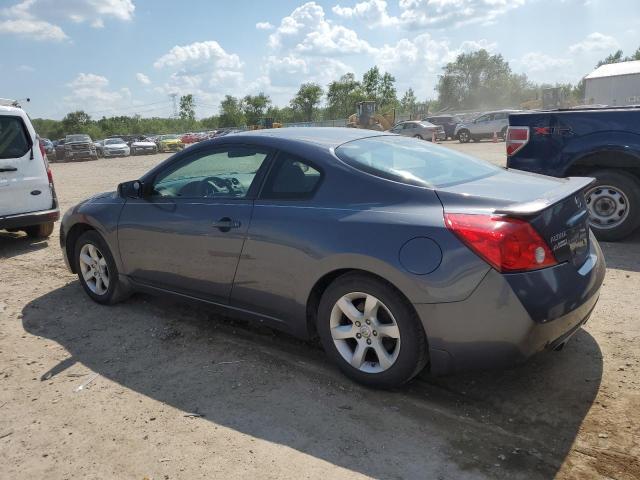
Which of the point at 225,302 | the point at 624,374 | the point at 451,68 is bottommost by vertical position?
the point at 624,374

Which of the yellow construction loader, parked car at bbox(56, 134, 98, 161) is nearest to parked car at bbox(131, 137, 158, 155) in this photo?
parked car at bbox(56, 134, 98, 161)

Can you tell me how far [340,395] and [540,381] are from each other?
122cm

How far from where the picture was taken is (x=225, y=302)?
3.74 metres

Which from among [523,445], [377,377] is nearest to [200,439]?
[377,377]

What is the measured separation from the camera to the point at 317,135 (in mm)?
3691

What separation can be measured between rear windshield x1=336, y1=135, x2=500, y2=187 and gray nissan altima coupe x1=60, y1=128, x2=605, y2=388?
0.02 metres

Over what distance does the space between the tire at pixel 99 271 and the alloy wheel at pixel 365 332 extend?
2.33 m

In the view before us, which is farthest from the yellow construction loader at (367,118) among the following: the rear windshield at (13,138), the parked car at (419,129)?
the rear windshield at (13,138)

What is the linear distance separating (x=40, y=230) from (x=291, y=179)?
5940mm

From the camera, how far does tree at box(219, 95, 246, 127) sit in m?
82.5

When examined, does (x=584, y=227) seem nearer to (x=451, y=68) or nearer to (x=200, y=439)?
(x=200, y=439)

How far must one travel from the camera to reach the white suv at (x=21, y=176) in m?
6.85

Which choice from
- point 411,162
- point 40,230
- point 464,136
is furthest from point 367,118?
point 411,162

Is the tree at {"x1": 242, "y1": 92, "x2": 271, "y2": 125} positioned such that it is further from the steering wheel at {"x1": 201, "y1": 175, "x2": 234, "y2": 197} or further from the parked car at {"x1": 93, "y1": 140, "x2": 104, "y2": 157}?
the steering wheel at {"x1": 201, "y1": 175, "x2": 234, "y2": 197}
